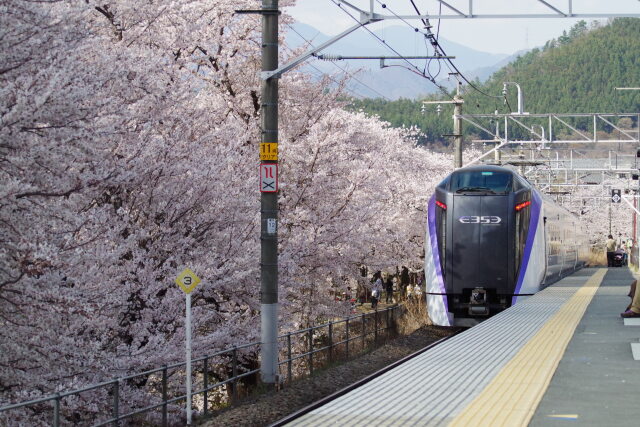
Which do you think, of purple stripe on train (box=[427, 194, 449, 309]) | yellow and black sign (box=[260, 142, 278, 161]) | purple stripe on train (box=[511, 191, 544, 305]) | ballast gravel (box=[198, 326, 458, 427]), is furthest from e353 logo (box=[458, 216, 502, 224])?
yellow and black sign (box=[260, 142, 278, 161])

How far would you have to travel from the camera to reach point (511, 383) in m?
11.5

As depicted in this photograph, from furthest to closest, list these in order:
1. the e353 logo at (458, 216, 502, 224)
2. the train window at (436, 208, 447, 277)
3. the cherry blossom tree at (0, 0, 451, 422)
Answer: the train window at (436, 208, 447, 277) < the e353 logo at (458, 216, 502, 224) < the cherry blossom tree at (0, 0, 451, 422)

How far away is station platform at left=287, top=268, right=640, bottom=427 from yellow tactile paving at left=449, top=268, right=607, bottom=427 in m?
0.01

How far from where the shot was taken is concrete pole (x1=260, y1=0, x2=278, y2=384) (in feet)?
48.5

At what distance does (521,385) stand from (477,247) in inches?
412

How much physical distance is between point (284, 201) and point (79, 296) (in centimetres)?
1187

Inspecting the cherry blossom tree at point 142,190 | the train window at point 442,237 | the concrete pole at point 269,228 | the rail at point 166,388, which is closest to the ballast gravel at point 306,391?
the rail at point 166,388

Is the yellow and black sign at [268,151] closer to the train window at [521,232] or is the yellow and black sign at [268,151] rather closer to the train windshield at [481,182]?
the train windshield at [481,182]

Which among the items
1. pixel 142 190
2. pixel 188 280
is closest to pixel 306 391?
pixel 188 280

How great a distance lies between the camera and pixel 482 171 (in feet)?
72.7

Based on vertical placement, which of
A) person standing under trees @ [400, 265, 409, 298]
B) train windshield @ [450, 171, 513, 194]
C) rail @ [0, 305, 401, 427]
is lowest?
person standing under trees @ [400, 265, 409, 298]

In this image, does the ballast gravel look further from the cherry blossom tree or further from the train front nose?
the cherry blossom tree

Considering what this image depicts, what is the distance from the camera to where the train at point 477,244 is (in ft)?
70.8

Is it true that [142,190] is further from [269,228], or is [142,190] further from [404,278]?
[404,278]
